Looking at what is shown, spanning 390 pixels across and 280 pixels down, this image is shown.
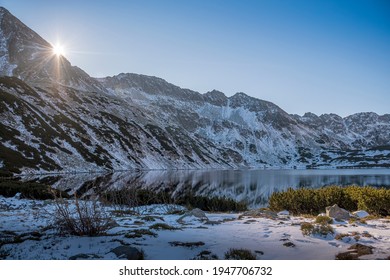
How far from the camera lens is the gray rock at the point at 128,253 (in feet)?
20.6

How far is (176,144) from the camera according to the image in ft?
546

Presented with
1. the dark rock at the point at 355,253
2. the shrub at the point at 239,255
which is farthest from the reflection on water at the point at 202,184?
the dark rock at the point at 355,253

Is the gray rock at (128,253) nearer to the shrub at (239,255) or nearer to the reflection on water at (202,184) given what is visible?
the shrub at (239,255)

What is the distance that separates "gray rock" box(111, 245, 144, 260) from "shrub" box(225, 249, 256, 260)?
177 centimetres

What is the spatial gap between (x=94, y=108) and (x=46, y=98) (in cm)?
2500

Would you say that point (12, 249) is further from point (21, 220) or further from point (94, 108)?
point (94, 108)

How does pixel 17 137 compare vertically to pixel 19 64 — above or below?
below

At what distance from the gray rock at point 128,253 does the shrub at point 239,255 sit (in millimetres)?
1772

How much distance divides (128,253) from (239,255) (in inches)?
89.4

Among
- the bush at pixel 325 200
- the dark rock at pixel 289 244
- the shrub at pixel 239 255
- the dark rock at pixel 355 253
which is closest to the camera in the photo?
the dark rock at pixel 355 253

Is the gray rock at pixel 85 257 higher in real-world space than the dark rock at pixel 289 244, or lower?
higher

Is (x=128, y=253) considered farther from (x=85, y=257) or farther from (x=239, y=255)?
(x=239, y=255)
